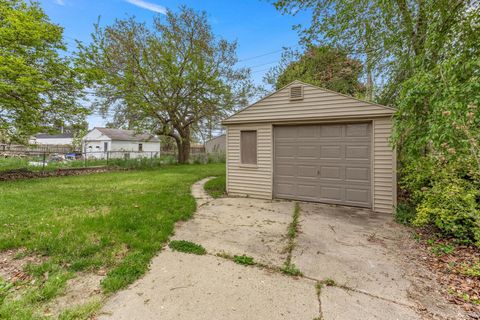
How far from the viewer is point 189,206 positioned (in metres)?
5.23

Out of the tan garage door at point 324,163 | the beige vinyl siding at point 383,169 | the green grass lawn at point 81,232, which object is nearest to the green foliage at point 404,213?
the beige vinyl siding at point 383,169

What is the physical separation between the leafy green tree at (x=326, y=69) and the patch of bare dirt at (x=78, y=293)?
846 cm

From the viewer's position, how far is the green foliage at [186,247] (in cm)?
313

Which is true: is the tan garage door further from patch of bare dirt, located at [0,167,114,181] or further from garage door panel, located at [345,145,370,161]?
patch of bare dirt, located at [0,167,114,181]

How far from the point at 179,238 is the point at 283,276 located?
1776mm

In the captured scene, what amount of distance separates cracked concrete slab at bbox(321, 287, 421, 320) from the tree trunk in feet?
50.0

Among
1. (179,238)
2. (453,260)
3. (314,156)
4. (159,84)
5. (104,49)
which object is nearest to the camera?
(453,260)

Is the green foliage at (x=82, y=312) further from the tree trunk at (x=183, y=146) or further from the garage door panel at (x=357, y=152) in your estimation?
the tree trunk at (x=183, y=146)

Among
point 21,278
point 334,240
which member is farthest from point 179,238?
point 334,240

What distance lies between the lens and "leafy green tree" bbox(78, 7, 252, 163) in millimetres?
12445

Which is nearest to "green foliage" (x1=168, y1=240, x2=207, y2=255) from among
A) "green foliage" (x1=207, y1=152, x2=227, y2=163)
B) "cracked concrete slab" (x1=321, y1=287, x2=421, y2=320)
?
"cracked concrete slab" (x1=321, y1=287, x2=421, y2=320)

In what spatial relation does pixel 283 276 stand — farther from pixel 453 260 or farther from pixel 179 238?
pixel 453 260

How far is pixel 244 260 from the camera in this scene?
2.89 meters

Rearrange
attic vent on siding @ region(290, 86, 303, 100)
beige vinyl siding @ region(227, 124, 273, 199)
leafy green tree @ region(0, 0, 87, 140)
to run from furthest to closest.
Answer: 1. leafy green tree @ region(0, 0, 87, 140)
2. beige vinyl siding @ region(227, 124, 273, 199)
3. attic vent on siding @ region(290, 86, 303, 100)
